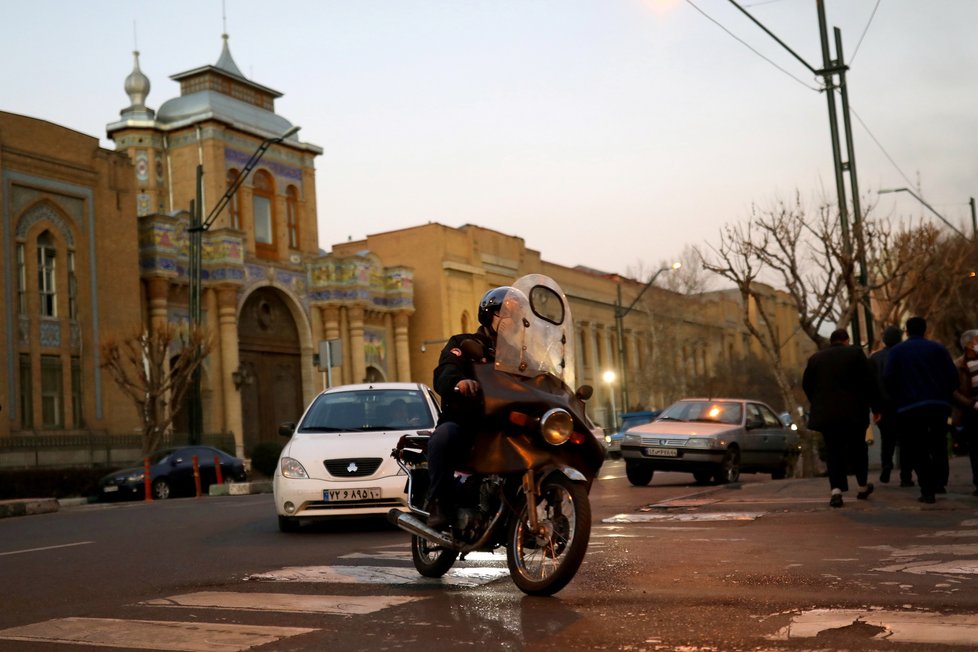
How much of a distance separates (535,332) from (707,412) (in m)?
14.9

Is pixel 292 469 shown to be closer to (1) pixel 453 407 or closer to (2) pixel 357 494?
(2) pixel 357 494

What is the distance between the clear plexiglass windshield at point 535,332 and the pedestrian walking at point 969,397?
7000mm

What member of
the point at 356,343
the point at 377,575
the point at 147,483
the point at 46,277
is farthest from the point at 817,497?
the point at 356,343

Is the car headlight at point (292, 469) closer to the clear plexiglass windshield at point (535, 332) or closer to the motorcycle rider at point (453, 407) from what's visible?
the motorcycle rider at point (453, 407)

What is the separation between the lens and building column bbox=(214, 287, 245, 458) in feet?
143

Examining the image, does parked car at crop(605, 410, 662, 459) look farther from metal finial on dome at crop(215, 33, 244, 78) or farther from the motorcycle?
the motorcycle

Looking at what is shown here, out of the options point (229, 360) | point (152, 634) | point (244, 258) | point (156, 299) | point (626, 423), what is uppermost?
point (244, 258)

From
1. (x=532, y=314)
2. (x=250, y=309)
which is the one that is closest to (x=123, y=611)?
(x=532, y=314)

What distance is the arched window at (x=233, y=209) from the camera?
46.8m

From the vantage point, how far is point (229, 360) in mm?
43656

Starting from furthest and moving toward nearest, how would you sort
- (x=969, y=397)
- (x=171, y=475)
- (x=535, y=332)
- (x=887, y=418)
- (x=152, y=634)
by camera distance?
(x=171, y=475), (x=887, y=418), (x=969, y=397), (x=535, y=332), (x=152, y=634)

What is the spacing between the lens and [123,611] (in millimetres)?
7141

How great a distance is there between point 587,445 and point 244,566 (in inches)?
142

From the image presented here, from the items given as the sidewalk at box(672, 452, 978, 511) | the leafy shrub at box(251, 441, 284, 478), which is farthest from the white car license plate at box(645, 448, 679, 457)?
the leafy shrub at box(251, 441, 284, 478)
